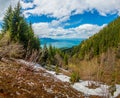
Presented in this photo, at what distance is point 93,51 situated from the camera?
477ft

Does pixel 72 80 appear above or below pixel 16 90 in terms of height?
below

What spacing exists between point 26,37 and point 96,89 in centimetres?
3100

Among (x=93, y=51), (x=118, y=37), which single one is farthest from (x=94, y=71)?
Result: (x=118, y=37)

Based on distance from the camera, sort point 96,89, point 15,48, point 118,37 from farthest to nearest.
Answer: point 118,37
point 15,48
point 96,89

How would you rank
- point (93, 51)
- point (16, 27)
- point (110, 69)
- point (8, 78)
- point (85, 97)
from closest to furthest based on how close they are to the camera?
point (8, 78) → point (85, 97) → point (16, 27) → point (110, 69) → point (93, 51)

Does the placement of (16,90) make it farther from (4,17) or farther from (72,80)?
(4,17)

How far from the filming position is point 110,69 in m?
72.6

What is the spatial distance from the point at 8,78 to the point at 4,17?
43.8 metres

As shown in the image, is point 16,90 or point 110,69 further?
point 110,69

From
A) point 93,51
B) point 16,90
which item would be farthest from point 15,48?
point 93,51

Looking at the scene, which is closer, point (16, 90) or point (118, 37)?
point (16, 90)

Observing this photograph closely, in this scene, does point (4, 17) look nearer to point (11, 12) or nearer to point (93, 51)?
point (11, 12)

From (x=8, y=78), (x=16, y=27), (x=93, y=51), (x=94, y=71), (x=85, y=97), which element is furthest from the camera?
(x=93, y=51)

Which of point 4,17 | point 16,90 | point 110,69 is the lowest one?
point 110,69
